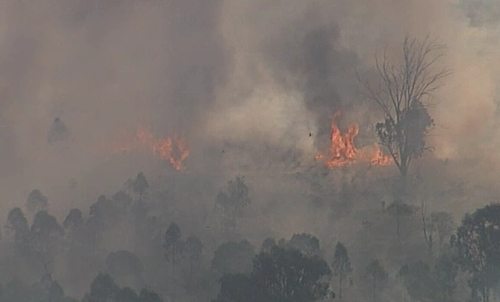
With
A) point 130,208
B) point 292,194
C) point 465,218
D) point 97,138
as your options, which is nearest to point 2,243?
point 130,208

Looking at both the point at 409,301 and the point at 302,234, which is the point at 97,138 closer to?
the point at 302,234

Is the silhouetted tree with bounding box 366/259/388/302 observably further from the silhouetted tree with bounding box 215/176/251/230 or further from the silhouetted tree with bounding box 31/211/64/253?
the silhouetted tree with bounding box 31/211/64/253

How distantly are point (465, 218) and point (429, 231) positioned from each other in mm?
2437

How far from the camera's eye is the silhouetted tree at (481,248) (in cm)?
2512

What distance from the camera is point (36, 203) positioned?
1551 inches

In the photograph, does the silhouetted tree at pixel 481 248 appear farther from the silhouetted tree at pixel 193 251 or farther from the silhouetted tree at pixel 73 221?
the silhouetted tree at pixel 73 221

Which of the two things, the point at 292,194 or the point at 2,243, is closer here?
the point at 292,194

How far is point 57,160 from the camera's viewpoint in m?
45.3

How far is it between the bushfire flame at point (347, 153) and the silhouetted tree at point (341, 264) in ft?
24.2

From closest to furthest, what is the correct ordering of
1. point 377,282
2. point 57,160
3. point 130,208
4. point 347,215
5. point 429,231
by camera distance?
point 377,282 < point 429,231 < point 347,215 < point 130,208 < point 57,160

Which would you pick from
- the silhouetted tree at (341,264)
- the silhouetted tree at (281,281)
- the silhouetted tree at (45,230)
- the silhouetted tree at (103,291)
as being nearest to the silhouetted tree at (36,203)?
the silhouetted tree at (45,230)

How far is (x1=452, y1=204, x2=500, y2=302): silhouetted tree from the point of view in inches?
989

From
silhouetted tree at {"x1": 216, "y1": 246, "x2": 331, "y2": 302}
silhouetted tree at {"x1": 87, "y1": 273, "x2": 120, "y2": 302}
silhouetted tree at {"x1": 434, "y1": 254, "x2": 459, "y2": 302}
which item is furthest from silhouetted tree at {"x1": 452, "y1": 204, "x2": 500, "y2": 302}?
silhouetted tree at {"x1": 87, "y1": 273, "x2": 120, "y2": 302}

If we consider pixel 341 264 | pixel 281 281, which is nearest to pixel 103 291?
pixel 281 281
